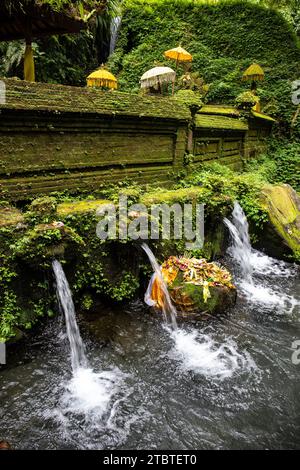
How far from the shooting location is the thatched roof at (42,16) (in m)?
5.63

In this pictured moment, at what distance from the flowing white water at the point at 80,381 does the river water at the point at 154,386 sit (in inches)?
0.5

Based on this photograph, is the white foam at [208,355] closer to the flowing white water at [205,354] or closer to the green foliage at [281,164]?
the flowing white water at [205,354]

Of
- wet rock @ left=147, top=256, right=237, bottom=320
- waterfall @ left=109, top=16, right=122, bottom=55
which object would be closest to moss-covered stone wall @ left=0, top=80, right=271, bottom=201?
wet rock @ left=147, top=256, right=237, bottom=320

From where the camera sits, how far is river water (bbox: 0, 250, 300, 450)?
3.33 m

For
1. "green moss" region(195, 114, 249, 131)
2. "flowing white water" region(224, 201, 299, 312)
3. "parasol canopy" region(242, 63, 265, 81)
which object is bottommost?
"flowing white water" region(224, 201, 299, 312)

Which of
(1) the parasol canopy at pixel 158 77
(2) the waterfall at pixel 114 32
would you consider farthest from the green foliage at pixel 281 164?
(2) the waterfall at pixel 114 32

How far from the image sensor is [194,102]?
790cm

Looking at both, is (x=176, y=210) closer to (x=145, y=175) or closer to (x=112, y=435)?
(x=145, y=175)

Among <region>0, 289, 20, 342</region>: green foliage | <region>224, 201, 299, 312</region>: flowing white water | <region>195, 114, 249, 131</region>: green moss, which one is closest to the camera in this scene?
<region>0, 289, 20, 342</region>: green foliage

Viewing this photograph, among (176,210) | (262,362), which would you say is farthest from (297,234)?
(262,362)

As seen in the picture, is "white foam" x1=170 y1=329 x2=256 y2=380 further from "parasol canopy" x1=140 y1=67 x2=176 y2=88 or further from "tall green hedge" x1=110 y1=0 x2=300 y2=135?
"tall green hedge" x1=110 y1=0 x2=300 y2=135

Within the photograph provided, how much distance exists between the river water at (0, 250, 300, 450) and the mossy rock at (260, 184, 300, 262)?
110 inches

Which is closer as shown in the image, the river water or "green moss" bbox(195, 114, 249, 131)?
the river water

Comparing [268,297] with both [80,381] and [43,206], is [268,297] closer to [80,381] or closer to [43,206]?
[80,381]
